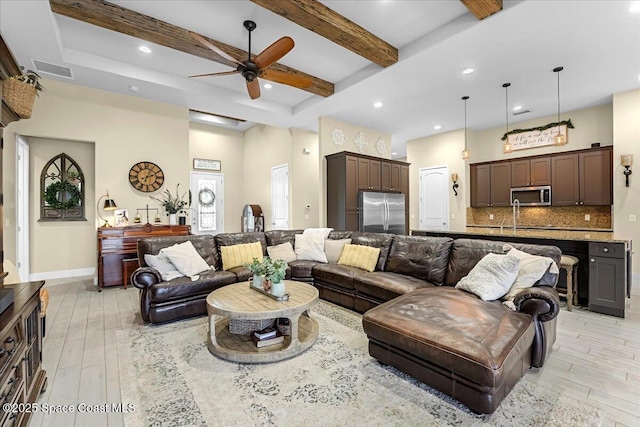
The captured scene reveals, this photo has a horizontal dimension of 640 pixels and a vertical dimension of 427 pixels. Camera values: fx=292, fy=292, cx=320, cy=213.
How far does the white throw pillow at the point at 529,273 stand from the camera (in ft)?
8.25

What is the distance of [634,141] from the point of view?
4.87 meters

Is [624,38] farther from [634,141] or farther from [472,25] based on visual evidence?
[634,141]

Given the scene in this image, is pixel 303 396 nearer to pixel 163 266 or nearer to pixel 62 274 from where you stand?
pixel 163 266

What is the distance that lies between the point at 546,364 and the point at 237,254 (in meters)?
3.53

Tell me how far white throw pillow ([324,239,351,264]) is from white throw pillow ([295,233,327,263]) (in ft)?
0.22

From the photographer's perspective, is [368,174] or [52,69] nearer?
[52,69]

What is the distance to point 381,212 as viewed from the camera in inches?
254

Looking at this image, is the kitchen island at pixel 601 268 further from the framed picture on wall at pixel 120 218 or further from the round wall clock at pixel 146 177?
the framed picture on wall at pixel 120 218

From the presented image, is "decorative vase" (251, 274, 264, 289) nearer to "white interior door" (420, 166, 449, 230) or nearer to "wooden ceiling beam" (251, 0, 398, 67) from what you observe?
"wooden ceiling beam" (251, 0, 398, 67)

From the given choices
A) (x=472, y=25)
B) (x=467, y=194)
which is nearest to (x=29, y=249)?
(x=472, y=25)

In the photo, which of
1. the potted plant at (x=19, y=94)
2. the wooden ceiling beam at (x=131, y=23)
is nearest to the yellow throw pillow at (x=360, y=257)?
the wooden ceiling beam at (x=131, y=23)

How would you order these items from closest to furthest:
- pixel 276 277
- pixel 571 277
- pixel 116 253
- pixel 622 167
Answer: pixel 276 277 < pixel 571 277 < pixel 116 253 < pixel 622 167

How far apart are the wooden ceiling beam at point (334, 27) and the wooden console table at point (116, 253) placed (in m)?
4.07

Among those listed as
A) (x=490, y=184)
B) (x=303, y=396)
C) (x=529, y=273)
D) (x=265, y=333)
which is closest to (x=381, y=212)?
(x=490, y=184)
